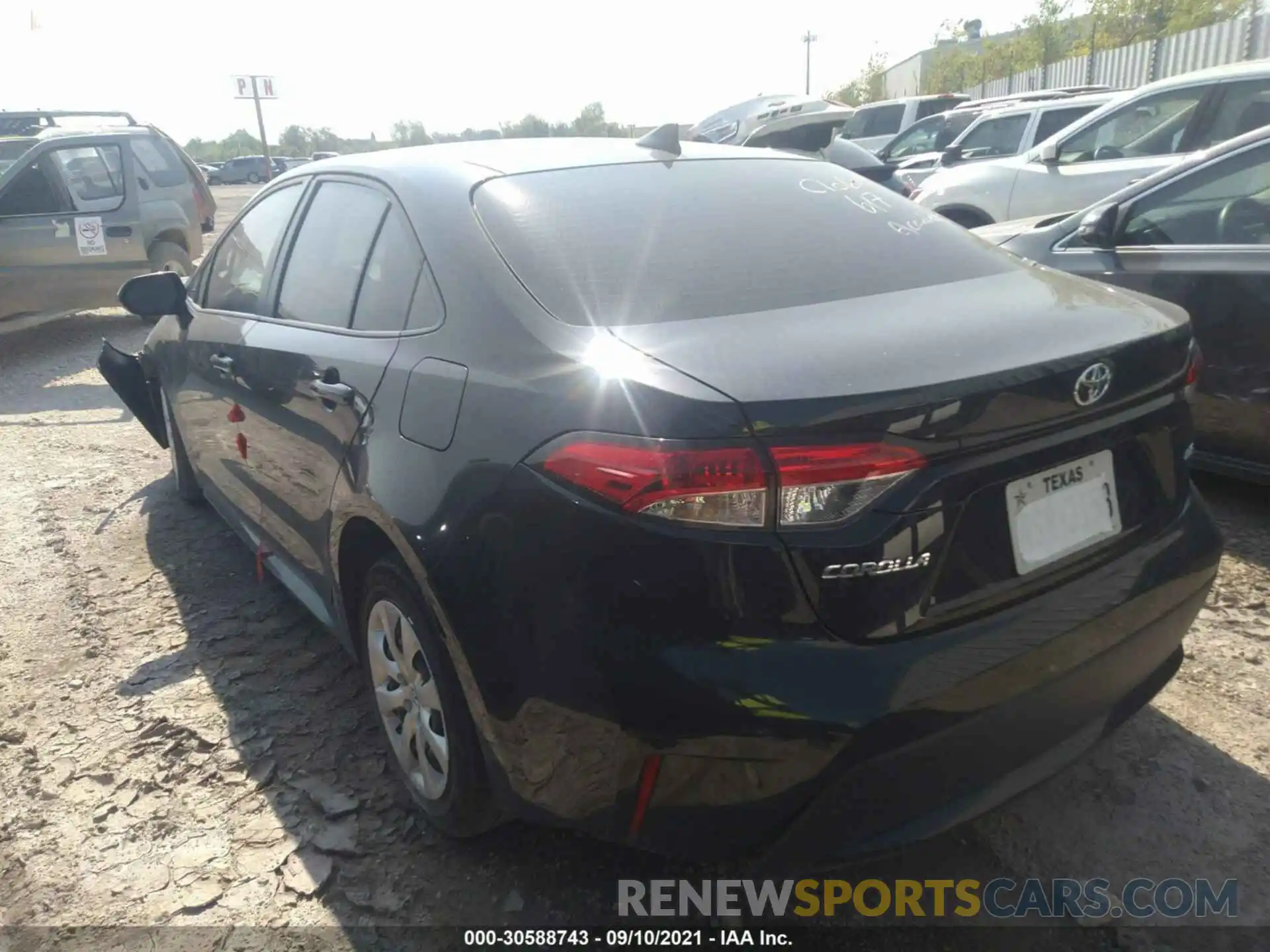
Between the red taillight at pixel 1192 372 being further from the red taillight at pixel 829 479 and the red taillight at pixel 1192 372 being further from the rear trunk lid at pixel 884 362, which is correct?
the red taillight at pixel 829 479

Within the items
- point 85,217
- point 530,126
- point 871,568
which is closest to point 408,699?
point 871,568

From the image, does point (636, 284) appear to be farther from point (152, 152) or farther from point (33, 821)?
point (152, 152)

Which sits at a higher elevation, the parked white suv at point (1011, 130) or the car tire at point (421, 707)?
the parked white suv at point (1011, 130)

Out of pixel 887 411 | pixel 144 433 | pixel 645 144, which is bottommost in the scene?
pixel 144 433

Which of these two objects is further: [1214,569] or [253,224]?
[253,224]

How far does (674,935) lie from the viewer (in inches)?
86.1

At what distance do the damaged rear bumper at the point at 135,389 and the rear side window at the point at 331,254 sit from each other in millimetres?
2243

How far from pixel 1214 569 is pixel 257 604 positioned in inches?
124

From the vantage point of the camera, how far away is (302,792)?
2.72 meters

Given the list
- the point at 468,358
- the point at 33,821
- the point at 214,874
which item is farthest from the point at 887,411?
the point at 33,821

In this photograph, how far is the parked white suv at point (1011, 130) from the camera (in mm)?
10703

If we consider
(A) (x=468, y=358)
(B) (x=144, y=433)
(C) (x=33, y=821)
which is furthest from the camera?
(B) (x=144, y=433)
